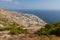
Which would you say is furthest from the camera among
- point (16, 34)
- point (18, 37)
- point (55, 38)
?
point (16, 34)

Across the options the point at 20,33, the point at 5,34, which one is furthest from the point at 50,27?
the point at 5,34

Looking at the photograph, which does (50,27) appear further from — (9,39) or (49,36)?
(9,39)

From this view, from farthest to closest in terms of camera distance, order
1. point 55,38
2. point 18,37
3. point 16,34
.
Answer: point 16,34, point 18,37, point 55,38

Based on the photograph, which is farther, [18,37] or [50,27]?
[50,27]

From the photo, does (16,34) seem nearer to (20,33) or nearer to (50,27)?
(20,33)

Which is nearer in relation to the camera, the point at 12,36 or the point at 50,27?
the point at 12,36

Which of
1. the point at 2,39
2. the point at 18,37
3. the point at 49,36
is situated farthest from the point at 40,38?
the point at 2,39

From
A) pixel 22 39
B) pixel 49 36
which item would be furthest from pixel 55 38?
pixel 22 39

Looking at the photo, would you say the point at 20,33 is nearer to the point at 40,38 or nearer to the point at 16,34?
the point at 16,34
